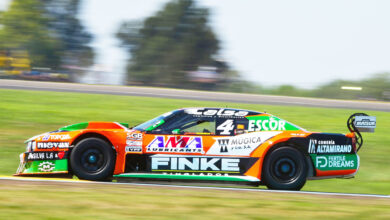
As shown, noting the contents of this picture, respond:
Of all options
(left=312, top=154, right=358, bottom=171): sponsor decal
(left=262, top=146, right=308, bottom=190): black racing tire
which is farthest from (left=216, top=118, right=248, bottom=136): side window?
(left=312, top=154, right=358, bottom=171): sponsor decal

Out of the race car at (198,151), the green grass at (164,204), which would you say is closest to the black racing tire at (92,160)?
the race car at (198,151)

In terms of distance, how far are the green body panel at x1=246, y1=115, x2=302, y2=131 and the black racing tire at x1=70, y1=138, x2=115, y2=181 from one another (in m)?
2.14

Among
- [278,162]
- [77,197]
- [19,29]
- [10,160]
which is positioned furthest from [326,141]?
[19,29]

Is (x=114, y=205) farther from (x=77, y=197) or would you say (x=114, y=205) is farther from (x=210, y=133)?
(x=210, y=133)

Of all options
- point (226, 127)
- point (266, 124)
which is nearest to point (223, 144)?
point (226, 127)

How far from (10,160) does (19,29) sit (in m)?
49.0

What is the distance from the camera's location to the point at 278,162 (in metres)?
8.68

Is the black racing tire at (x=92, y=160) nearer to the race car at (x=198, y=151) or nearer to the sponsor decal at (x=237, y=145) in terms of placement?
the race car at (x=198, y=151)

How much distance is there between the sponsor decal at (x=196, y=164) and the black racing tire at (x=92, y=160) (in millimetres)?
642

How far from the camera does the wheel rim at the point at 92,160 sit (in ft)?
27.7

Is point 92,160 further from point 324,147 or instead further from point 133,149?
point 324,147

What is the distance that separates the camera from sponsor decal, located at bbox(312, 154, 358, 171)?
28.8 feet

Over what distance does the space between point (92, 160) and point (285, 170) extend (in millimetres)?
2825

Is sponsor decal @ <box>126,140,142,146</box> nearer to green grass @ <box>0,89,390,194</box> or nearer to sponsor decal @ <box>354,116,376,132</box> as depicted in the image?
green grass @ <box>0,89,390,194</box>
